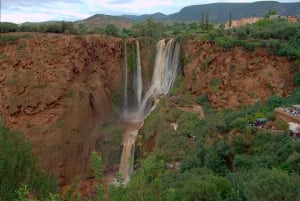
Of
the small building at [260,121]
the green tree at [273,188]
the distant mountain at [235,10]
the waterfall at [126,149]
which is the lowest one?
the waterfall at [126,149]

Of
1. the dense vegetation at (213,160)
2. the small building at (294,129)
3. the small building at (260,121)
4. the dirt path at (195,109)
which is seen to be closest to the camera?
the dense vegetation at (213,160)

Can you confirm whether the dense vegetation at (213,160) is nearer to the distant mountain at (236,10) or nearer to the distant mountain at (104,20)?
the distant mountain at (104,20)

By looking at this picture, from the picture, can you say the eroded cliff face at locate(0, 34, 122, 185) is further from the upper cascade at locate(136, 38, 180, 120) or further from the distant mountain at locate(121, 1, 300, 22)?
the distant mountain at locate(121, 1, 300, 22)

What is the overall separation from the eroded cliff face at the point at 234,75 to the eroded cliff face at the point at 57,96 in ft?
25.7

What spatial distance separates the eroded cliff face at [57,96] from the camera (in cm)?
2875

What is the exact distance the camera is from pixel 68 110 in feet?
98.7

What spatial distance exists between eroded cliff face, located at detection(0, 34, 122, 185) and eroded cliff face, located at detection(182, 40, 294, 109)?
7.84 metres

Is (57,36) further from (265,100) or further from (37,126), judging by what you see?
(265,100)

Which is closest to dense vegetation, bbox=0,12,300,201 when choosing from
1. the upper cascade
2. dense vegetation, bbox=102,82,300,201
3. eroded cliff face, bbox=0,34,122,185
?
dense vegetation, bbox=102,82,300,201

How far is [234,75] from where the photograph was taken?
30172 millimetres

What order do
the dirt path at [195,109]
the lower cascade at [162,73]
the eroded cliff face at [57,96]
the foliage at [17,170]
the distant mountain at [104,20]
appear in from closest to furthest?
1. the foliage at [17,170]
2. the eroded cliff face at [57,96]
3. the dirt path at [195,109]
4. the lower cascade at [162,73]
5. the distant mountain at [104,20]

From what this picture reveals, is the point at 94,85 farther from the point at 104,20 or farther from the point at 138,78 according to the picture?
the point at 104,20

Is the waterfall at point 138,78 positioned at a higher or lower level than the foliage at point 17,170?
lower

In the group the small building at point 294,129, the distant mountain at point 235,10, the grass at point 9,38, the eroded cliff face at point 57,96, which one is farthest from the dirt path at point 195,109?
the distant mountain at point 235,10
